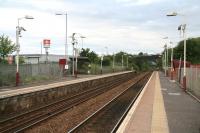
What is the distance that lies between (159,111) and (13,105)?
7.65 m

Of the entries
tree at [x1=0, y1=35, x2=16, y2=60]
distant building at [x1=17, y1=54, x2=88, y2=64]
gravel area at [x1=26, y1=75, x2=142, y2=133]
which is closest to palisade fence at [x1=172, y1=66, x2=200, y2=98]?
gravel area at [x1=26, y1=75, x2=142, y2=133]

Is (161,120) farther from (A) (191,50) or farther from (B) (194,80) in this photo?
(A) (191,50)

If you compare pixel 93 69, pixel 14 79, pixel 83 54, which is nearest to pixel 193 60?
pixel 83 54

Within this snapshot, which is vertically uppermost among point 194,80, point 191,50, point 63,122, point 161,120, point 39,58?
point 191,50

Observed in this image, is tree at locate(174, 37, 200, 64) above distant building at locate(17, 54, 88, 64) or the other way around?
above

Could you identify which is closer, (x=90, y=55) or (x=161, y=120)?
(x=161, y=120)

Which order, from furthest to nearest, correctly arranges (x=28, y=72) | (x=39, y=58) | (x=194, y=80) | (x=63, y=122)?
1. (x=39, y=58)
2. (x=28, y=72)
3. (x=194, y=80)
4. (x=63, y=122)

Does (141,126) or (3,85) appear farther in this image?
(3,85)

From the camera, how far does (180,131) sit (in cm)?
1677

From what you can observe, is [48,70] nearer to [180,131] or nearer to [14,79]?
[14,79]

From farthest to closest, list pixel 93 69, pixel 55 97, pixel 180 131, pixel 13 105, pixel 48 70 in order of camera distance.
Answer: pixel 93 69 < pixel 48 70 < pixel 55 97 < pixel 13 105 < pixel 180 131

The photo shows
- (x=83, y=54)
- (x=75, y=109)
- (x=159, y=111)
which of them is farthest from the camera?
(x=83, y=54)

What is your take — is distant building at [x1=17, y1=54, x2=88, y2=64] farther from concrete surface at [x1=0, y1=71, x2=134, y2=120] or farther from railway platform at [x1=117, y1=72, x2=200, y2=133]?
railway platform at [x1=117, y1=72, x2=200, y2=133]

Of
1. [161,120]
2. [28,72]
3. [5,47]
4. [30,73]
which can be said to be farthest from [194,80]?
[5,47]
